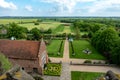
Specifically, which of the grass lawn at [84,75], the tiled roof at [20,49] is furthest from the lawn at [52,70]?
the tiled roof at [20,49]

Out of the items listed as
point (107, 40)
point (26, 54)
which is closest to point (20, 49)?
point (26, 54)

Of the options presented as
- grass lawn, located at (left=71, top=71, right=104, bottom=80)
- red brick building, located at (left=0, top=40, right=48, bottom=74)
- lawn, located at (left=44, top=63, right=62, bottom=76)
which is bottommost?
grass lawn, located at (left=71, top=71, right=104, bottom=80)

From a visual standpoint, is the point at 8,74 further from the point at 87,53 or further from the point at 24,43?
the point at 87,53

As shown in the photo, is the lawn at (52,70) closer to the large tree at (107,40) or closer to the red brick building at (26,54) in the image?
the red brick building at (26,54)

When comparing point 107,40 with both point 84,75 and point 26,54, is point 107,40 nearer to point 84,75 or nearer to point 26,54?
point 84,75

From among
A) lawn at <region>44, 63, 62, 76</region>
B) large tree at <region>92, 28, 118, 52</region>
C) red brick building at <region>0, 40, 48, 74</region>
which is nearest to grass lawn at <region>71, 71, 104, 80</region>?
lawn at <region>44, 63, 62, 76</region>

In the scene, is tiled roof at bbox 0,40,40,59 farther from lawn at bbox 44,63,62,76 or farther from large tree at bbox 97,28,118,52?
large tree at bbox 97,28,118,52
